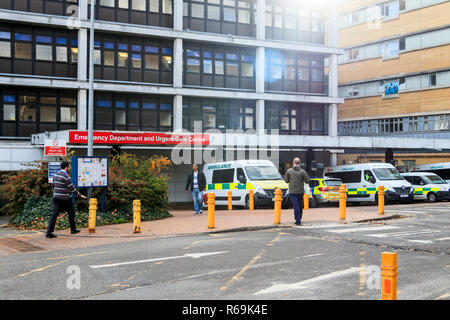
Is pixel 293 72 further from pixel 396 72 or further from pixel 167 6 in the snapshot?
pixel 396 72

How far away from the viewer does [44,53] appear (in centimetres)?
2997

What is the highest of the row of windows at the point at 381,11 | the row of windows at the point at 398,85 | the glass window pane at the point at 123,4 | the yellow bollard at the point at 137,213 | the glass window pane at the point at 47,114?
the row of windows at the point at 381,11

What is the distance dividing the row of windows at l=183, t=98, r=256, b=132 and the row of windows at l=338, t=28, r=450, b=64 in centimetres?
2207

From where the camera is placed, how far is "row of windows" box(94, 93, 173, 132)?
3153 centimetres

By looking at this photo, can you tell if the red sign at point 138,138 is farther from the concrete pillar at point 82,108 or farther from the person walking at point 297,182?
the person walking at point 297,182

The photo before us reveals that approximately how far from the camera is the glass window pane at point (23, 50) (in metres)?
29.3

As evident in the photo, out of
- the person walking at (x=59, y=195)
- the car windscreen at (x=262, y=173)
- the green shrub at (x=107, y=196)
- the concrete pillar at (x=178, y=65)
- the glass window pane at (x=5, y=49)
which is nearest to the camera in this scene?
the person walking at (x=59, y=195)

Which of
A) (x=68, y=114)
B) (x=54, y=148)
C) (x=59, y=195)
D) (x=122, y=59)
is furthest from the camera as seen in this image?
(x=122, y=59)

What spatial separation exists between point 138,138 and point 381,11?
3618 cm

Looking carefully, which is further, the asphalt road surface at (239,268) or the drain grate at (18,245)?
the drain grate at (18,245)

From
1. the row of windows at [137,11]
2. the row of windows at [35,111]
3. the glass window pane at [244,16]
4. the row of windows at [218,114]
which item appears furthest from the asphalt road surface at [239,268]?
the glass window pane at [244,16]

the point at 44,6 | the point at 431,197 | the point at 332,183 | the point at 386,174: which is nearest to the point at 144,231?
the point at 332,183

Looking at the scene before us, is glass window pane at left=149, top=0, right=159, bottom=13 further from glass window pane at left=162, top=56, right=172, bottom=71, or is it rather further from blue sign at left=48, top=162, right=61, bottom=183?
blue sign at left=48, top=162, right=61, bottom=183

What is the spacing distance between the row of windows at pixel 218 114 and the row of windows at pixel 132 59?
7.95ft
